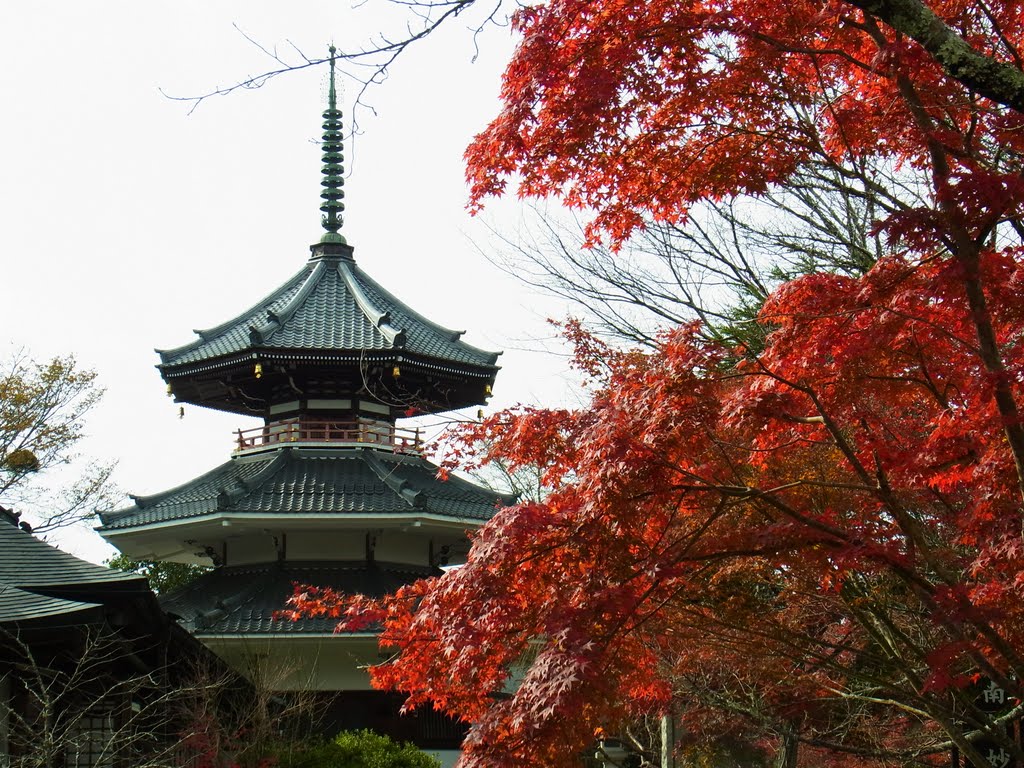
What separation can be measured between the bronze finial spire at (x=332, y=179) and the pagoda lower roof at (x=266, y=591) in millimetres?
6735

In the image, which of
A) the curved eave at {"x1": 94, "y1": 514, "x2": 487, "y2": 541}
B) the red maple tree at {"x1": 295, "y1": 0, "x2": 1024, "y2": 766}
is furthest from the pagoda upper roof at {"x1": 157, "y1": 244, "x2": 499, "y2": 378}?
the red maple tree at {"x1": 295, "y1": 0, "x2": 1024, "y2": 766}

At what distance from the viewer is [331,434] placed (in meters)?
19.7

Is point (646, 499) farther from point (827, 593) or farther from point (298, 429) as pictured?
point (298, 429)

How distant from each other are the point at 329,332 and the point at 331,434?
165 cm

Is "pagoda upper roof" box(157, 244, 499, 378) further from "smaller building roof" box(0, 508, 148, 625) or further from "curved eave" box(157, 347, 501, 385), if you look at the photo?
"smaller building roof" box(0, 508, 148, 625)

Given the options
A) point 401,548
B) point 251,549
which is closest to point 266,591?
point 251,549

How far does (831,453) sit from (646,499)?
3170 mm

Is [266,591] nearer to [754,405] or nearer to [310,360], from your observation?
[310,360]

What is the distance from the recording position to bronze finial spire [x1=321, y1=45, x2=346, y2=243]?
22469 mm

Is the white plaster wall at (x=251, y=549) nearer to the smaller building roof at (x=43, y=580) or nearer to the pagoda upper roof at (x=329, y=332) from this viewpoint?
the pagoda upper roof at (x=329, y=332)

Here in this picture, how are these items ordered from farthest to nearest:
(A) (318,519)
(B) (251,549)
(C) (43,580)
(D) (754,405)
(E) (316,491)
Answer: (B) (251,549) → (E) (316,491) → (A) (318,519) → (C) (43,580) → (D) (754,405)

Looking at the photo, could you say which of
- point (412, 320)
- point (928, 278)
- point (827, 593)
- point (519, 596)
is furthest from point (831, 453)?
point (412, 320)

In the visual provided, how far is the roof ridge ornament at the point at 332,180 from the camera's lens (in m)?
22.5

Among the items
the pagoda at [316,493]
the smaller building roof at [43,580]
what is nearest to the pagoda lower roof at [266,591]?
the pagoda at [316,493]
